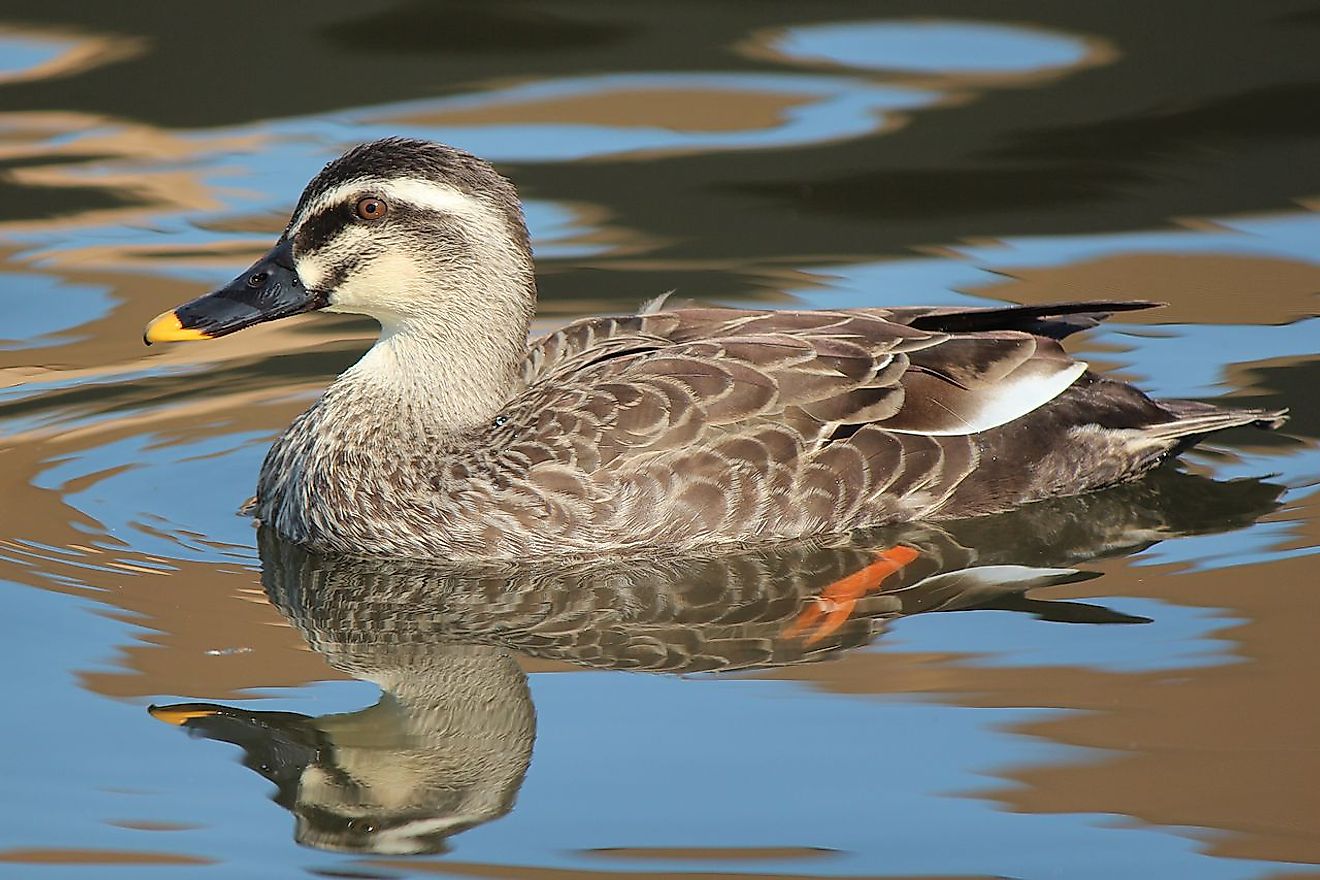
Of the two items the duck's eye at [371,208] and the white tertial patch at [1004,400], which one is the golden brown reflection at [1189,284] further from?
the duck's eye at [371,208]

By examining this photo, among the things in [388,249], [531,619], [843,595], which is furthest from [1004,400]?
[388,249]

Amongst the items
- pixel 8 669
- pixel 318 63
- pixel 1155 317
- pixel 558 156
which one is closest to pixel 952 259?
pixel 1155 317

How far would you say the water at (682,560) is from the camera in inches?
255

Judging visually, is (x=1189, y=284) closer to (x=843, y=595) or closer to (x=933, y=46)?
(x=933, y=46)

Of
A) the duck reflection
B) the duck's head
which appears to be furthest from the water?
the duck's head

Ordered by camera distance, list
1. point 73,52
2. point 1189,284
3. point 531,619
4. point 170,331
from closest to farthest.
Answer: point 531,619 < point 170,331 < point 1189,284 < point 73,52

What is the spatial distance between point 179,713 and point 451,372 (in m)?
Answer: 2.33

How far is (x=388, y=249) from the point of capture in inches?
344

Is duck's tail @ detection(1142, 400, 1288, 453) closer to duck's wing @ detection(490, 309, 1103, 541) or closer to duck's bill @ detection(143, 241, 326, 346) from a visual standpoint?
duck's wing @ detection(490, 309, 1103, 541)

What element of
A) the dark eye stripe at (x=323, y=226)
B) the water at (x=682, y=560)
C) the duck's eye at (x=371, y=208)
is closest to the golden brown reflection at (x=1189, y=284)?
the water at (x=682, y=560)

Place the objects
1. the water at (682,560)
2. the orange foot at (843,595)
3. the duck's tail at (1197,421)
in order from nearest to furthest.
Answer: the water at (682,560), the orange foot at (843,595), the duck's tail at (1197,421)

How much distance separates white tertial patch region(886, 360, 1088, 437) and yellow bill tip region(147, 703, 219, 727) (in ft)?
10.7

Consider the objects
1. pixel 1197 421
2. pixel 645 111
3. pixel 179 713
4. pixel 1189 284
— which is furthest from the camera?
pixel 645 111

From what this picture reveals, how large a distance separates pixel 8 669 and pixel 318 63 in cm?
796
